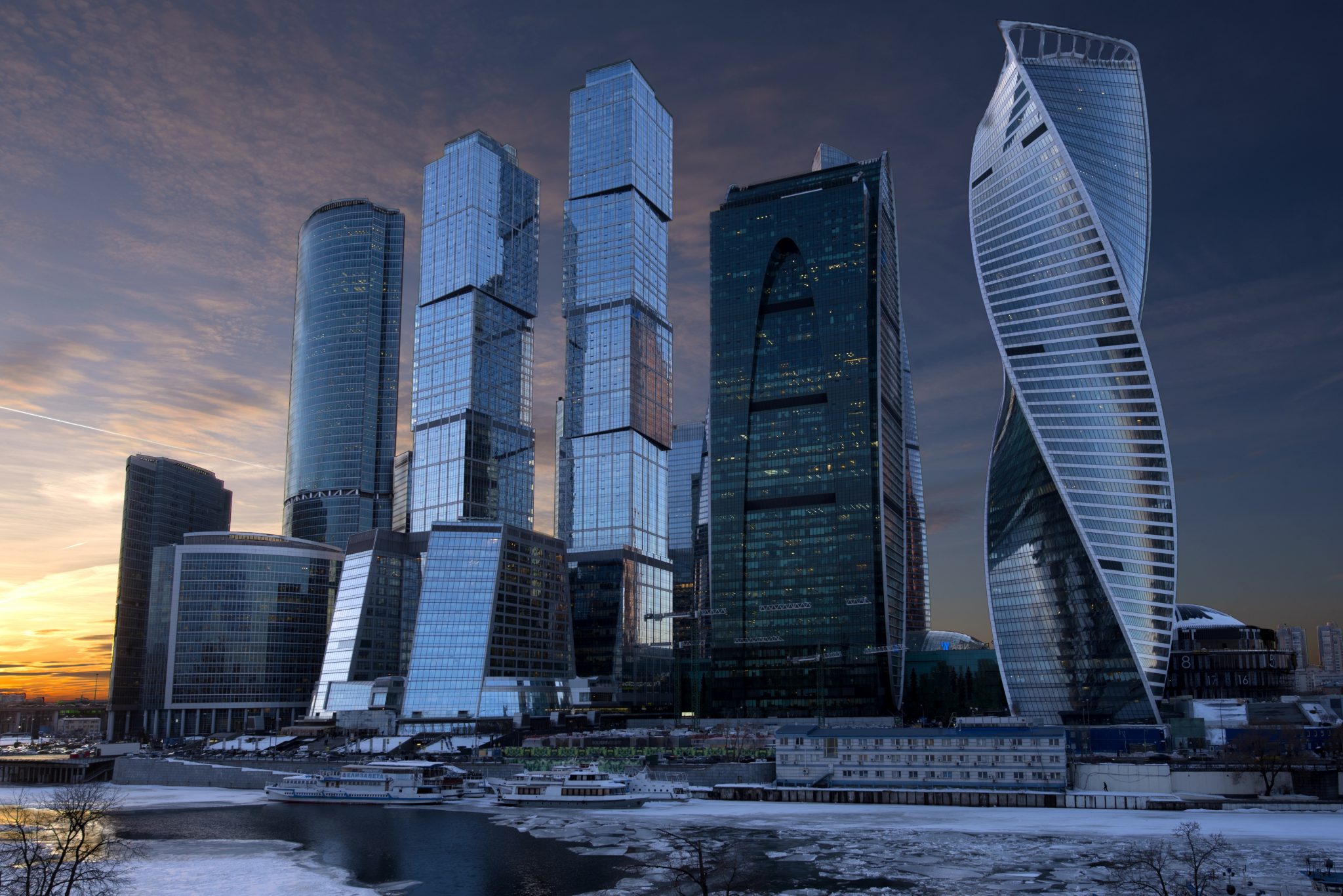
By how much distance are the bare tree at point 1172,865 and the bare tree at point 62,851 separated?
70.4 m

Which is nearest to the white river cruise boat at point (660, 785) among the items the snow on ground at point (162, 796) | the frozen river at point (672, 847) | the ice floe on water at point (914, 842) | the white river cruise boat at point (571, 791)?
the white river cruise boat at point (571, 791)

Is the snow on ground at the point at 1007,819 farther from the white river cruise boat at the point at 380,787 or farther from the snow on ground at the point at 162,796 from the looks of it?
the snow on ground at the point at 162,796

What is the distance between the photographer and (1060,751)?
143 meters

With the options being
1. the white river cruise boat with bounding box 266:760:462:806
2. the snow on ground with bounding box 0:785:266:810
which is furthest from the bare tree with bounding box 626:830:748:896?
the snow on ground with bounding box 0:785:266:810

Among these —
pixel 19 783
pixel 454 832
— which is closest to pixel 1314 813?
pixel 454 832

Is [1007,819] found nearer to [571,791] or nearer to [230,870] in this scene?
[571,791]

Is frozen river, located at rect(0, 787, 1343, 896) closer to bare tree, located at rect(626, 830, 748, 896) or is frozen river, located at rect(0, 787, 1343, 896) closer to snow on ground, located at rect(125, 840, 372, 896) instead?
snow on ground, located at rect(125, 840, 372, 896)

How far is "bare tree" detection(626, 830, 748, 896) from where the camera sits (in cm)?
8350

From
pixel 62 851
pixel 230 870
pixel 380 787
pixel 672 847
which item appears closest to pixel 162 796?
pixel 380 787

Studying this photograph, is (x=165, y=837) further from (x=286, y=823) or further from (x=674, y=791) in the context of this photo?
(x=674, y=791)

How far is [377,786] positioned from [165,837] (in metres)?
40.9

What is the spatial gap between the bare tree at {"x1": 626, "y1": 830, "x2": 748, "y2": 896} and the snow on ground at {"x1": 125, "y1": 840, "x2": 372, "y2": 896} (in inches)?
959

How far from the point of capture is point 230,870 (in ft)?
321

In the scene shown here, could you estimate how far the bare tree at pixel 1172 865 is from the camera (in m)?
78.4
